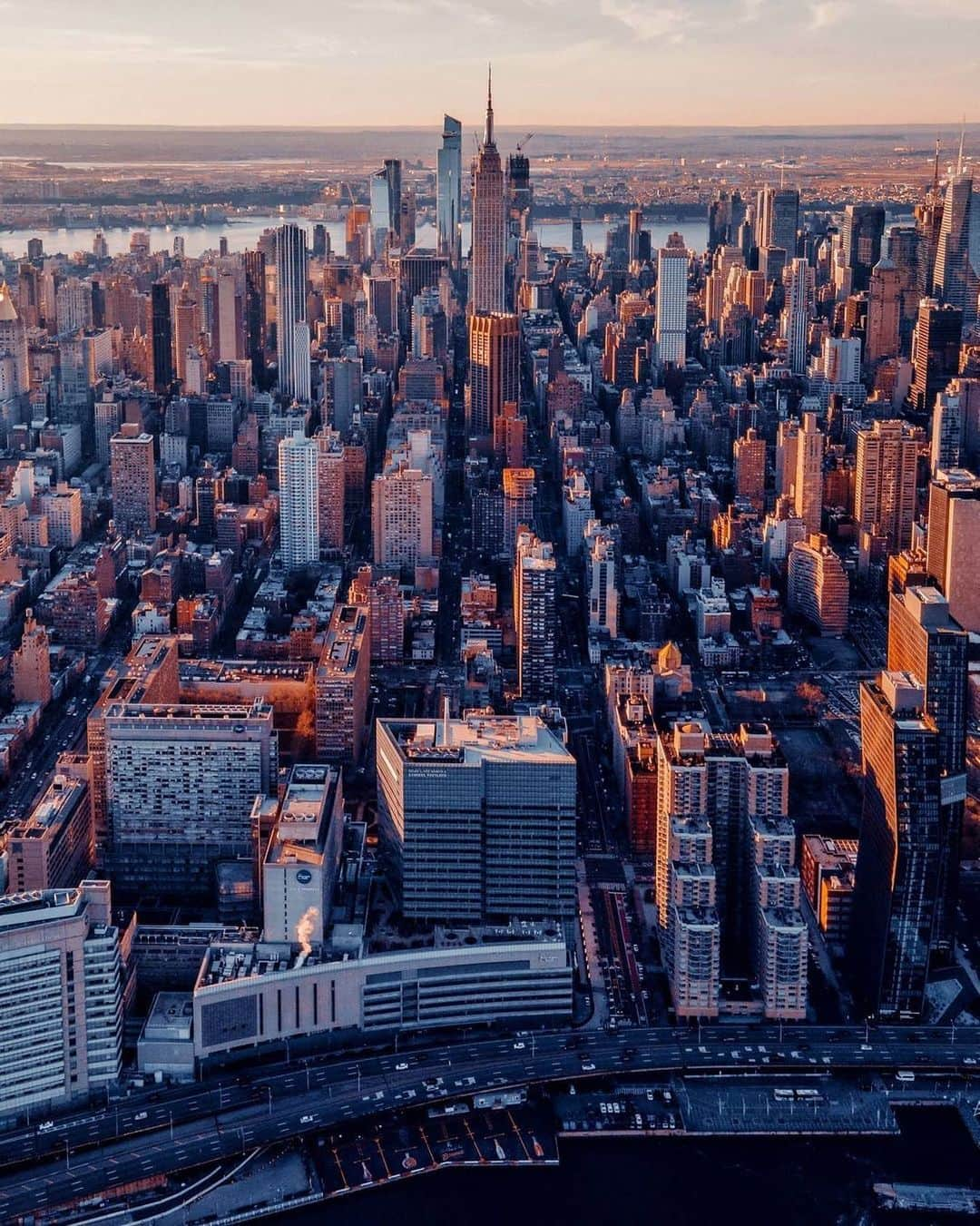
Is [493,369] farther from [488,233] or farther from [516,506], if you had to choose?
[488,233]

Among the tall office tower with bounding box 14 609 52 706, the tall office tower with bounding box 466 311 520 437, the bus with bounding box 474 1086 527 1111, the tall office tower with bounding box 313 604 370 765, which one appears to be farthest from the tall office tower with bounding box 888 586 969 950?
the tall office tower with bounding box 466 311 520 437

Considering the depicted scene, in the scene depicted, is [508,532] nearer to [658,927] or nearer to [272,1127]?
[658,927]

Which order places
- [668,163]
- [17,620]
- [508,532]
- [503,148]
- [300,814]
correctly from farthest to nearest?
[668,163]
[503,148]
[508,532]
[17,620]
[300,814]

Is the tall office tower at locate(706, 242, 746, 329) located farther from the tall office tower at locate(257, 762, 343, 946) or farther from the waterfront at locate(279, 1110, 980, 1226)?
the waterfront at locate(279, 1110, 980, 1226)

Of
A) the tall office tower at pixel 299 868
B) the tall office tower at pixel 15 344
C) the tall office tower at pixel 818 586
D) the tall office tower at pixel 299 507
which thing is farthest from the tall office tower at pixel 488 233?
the tall office tower at pixel 299 868

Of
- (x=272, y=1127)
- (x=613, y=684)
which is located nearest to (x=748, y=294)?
(x=613, y=684)

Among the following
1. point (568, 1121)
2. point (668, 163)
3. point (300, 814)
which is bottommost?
point (568, 1121)

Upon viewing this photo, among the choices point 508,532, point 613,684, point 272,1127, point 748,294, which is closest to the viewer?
point 272,1127

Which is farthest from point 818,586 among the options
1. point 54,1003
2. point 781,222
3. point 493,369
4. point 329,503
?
point 781,222
